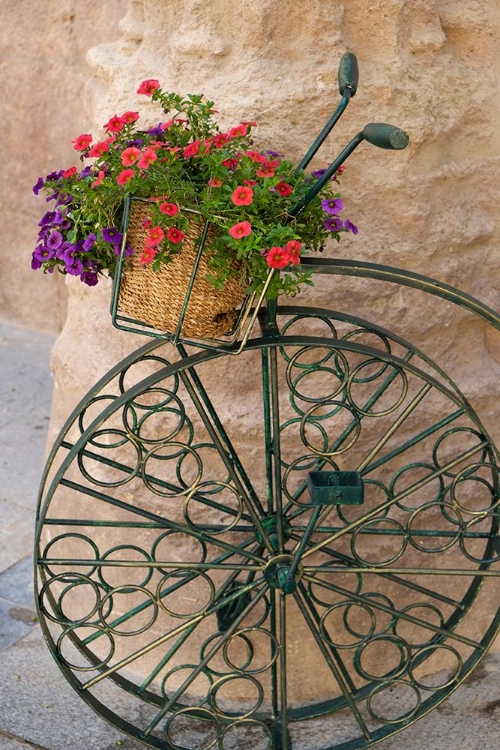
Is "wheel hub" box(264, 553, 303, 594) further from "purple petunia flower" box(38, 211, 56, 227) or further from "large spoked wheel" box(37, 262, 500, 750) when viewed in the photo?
"purple petunia flower" box(38, 211, 56, 227)

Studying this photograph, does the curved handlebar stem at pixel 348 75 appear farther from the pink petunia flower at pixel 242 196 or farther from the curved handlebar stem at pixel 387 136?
the pink petunia flower at pixel 242 196

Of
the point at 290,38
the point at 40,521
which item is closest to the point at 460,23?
the point at 290,38

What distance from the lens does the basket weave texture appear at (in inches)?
72.5

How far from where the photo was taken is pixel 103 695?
8.51 ft

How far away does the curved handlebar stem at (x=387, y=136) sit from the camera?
177 cm

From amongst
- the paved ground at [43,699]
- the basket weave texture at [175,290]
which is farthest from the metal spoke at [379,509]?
the paved ground at [43,699]

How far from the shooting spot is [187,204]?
5.98 ft

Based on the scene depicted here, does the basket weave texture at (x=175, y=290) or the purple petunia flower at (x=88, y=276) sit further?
the purple petunia flower at (x=88, y=276)

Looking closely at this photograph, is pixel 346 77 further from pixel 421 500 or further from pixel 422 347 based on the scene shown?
pixel 421 500

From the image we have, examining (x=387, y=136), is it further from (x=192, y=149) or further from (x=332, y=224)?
(x=192, y=149)

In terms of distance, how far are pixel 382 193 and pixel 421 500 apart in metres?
0.73

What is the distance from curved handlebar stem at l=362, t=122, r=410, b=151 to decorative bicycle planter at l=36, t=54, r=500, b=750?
0.89 ft

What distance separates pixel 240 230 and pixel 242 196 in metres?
0.06

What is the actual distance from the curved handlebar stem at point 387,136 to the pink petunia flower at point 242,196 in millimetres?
231
